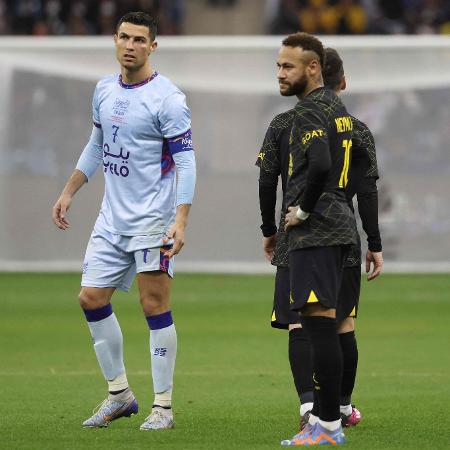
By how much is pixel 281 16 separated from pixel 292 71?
18848 mm

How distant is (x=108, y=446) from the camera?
21.1 ft

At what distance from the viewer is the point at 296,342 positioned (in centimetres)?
702

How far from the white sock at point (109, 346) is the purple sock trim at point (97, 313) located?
23 millimetres

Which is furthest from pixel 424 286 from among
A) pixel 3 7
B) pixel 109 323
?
pixel 3 7

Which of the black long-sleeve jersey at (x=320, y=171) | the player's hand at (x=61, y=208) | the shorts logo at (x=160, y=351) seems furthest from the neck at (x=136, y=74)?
the shorts logo at (x=160, y=351)

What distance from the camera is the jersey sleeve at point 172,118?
7.01 metres

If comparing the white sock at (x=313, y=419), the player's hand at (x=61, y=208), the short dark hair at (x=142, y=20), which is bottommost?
the white sock at (x=313, y=419)

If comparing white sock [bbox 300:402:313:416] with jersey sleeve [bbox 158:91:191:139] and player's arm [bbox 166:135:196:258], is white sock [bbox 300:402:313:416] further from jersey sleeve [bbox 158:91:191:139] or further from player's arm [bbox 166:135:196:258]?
jersey sleeve [bbox 158:91:191:139]

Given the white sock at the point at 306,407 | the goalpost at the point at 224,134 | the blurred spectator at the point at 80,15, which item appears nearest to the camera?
the white sock at the point at 306,407

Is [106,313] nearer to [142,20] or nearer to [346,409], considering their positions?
[346,409]

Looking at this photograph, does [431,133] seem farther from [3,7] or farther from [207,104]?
[3,7]

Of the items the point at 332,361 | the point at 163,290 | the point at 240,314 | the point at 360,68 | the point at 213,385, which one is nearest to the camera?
the point at 332,361

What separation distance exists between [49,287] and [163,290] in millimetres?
9476

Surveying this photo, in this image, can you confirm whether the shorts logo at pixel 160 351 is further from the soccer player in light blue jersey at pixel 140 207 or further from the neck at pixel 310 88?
the neck at pixel 310 88
